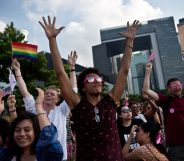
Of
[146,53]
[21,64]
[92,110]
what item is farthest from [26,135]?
[146,53]

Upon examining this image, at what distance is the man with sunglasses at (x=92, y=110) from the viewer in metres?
3.07

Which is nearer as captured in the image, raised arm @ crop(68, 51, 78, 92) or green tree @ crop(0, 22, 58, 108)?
raised arm @ crop(68, 51, 78, 92)

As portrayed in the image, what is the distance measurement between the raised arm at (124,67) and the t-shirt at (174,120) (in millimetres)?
1929

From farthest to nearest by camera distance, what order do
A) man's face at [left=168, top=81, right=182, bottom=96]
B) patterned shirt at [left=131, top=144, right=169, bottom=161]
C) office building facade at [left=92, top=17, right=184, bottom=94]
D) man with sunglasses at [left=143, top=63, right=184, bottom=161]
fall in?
office building facade at [left=92, top=17, right=184, bottom=94] < man's face at [left=168, top=81, right=182, bottom=96] < man with sunglasses at [left=143, top=63, right=184, bottom=161] < patterned shirt at [left=131, top=144, right=169, bottom=161]

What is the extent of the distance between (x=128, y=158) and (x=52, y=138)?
62.1 inches

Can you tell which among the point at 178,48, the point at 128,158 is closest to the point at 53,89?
the point at 128,158

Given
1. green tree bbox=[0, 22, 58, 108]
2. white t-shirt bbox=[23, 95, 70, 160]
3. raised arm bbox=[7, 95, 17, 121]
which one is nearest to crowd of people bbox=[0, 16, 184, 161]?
raised arm bbox=[7, 95, 17, 121]

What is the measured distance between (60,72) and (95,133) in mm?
739

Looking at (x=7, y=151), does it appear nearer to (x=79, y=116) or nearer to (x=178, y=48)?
(x=79, y=116)

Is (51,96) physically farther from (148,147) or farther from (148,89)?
(148,147)

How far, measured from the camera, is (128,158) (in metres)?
3.92

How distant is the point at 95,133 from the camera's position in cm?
309

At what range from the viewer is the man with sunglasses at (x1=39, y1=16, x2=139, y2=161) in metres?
3.07

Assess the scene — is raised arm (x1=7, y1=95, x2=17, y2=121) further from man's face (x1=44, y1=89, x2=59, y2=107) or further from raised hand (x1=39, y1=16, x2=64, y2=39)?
raised hand (x1=39, y1=16, x2=64, y2=39)
